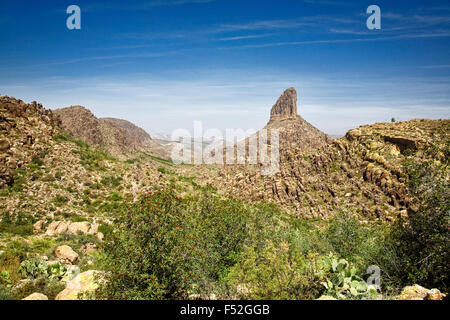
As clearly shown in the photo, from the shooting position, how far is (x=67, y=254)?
61.3ft

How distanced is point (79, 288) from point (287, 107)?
197 metres

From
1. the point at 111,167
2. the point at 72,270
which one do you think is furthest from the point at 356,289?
the point at 111,167

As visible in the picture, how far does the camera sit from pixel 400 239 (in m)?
16.0

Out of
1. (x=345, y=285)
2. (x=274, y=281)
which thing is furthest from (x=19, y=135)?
(x=345, y=285)

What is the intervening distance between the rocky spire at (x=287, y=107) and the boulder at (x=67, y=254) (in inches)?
7097

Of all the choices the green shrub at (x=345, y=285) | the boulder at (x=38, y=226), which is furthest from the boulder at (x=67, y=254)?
the green shrub at (x=345, y=285)

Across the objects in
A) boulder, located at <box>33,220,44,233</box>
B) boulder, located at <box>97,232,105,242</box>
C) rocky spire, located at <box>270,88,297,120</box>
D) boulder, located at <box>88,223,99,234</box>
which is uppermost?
rocky spire, located at <box>270,88,297,120</box>

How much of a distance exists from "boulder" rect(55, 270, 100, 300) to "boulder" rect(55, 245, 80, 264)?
7.39m

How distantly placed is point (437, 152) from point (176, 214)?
1765 cm

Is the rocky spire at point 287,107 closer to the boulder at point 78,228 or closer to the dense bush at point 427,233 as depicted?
the boulder at point 78,228

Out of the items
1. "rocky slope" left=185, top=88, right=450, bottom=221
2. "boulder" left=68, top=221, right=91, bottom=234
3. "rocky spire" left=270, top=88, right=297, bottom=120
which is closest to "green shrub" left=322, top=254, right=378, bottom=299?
"boulder" left=68, top=221, right=91, bottom=234

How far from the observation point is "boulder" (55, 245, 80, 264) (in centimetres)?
1850

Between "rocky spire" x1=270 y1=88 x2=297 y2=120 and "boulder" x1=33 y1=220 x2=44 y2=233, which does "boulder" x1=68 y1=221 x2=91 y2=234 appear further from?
"rocky spire" x1=270 y1=88 x2=297 y2=120
